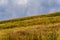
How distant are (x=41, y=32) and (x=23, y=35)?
2484 mm

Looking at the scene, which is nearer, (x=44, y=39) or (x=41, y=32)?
(x=44, y=39)

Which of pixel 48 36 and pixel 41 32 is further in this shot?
pixel 41 32

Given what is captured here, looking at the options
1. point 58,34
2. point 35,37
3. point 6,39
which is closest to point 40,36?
point 35,37

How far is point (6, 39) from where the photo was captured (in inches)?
1085

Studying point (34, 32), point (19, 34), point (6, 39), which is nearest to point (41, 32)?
point (34, 32)

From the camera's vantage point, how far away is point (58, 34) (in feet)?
85.7

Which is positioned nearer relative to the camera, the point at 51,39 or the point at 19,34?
the point at 51,39

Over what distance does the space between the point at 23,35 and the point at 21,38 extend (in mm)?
709

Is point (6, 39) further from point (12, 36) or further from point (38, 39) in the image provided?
point (38, 39)

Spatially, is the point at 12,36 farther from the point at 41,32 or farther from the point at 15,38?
the point at 41,32

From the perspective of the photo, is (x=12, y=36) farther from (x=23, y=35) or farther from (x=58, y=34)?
(x=58, y=34)

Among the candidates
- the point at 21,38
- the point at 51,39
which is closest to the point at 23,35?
the point at 21,38

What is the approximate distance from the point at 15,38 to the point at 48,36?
422 centimetres

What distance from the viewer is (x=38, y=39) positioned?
86.9ft
